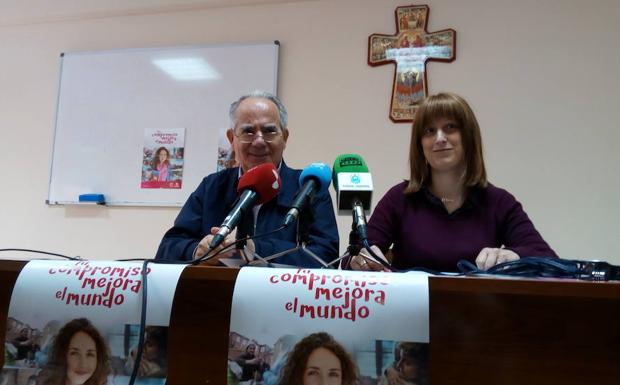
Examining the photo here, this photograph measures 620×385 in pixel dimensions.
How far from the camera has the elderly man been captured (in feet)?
3.51

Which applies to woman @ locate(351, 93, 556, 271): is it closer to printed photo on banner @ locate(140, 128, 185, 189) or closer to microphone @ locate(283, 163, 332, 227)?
microphone @ locate(283, 163, 332, 227)

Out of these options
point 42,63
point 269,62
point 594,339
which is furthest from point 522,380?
point 42,63

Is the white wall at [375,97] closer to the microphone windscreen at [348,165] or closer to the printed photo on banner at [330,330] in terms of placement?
the microphone windscreen at [348,165]

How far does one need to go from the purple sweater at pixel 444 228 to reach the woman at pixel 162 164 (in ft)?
4.66

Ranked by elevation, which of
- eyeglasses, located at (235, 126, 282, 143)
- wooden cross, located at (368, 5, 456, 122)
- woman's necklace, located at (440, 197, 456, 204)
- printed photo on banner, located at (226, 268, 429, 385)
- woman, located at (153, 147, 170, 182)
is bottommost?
printed photo on banner, located at (226, 268, 429, 385)

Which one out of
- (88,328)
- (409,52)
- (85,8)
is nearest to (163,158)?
(85,8)

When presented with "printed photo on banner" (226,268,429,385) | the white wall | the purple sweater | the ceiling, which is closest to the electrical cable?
"printed photo on banner" (226,268,429,385)

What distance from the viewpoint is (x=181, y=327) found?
63cm

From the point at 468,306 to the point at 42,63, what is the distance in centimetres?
282

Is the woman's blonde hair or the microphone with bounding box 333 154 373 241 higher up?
the woman's blonde hair

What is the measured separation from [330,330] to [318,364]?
0.13 ft

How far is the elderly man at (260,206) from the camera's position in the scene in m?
1.07

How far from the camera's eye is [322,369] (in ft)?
1.68

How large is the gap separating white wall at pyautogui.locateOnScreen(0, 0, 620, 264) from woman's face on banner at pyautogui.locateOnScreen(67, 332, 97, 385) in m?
1.58
